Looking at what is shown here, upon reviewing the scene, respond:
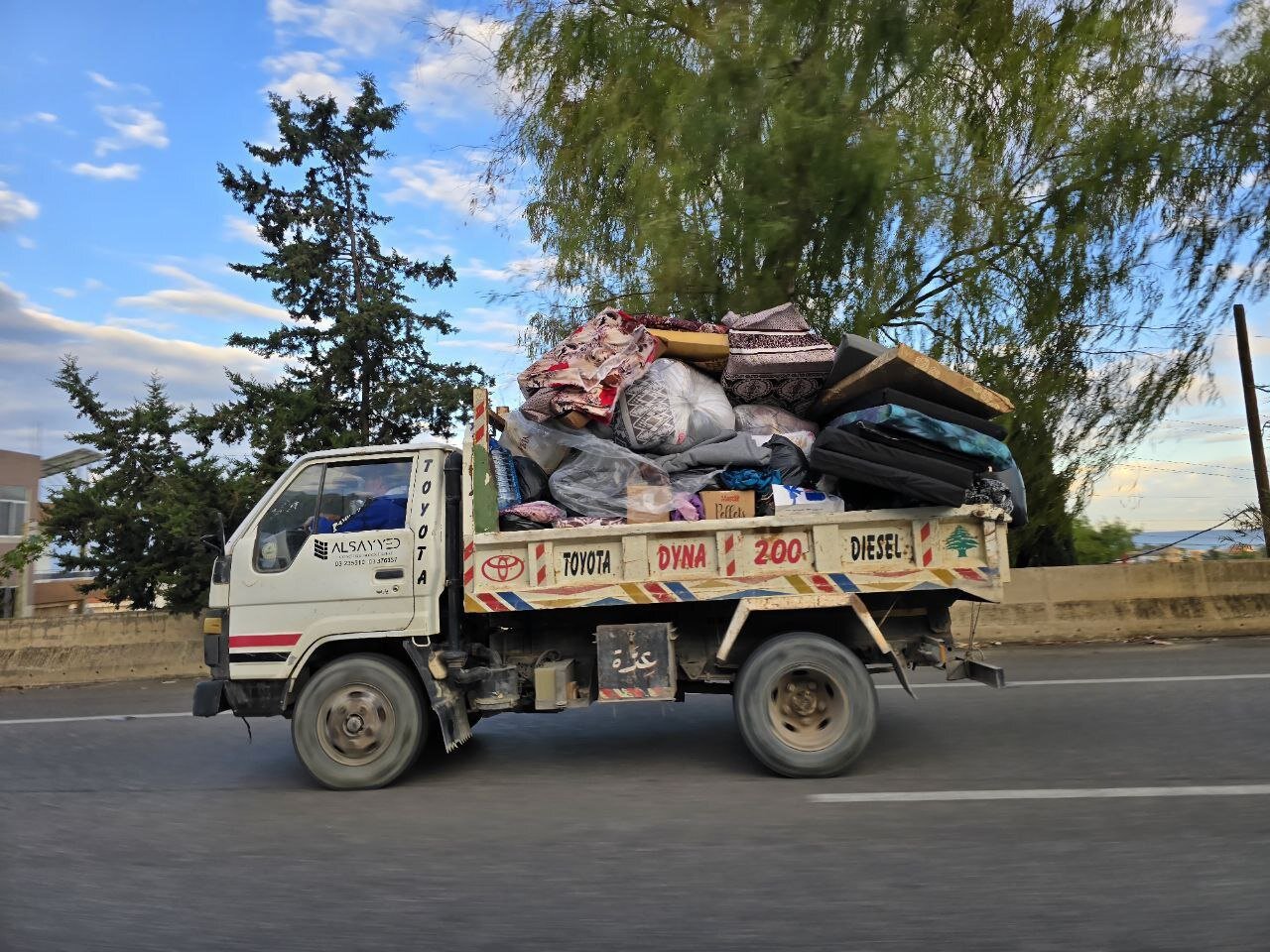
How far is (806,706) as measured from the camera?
5.78 metres

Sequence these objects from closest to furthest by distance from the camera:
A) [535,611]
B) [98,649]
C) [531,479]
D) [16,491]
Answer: [535,611] → [531,479] → [98,649] → [16,491]

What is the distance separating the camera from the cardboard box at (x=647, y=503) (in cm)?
595

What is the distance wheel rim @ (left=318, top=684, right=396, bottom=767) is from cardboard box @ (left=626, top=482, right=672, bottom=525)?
1.95m

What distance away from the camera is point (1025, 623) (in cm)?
1088

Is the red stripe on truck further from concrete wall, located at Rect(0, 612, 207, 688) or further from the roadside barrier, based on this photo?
the roadside barrier

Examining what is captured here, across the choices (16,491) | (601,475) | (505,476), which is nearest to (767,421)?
(601,475)

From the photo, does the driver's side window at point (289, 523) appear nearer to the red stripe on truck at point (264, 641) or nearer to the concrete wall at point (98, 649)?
the red stripe on truck at point (264, 641)

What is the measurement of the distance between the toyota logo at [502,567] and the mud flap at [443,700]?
0.66 m

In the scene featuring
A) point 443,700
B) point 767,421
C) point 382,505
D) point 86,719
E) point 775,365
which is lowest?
point 86,719

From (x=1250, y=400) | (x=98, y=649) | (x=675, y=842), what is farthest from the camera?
(x=1250, y=400)

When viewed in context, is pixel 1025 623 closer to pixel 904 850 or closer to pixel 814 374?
A: pixel 814 374

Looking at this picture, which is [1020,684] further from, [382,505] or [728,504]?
[382,505]

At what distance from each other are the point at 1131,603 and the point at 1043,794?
6.60 meters

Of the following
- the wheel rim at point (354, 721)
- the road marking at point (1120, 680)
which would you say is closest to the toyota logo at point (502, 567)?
the wheel rim at point (354, 721)
